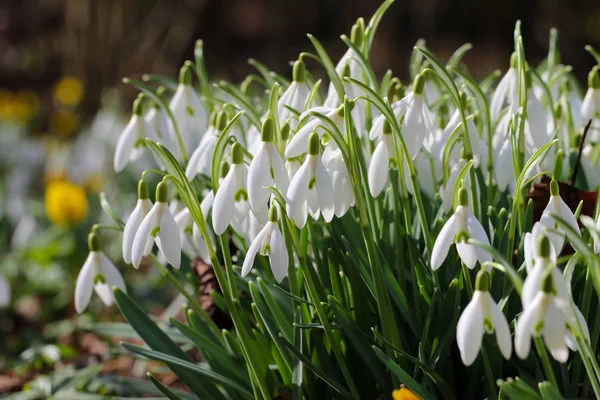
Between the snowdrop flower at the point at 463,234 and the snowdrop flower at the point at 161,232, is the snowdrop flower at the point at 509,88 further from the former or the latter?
the snowdrop flower at the point at 161,232

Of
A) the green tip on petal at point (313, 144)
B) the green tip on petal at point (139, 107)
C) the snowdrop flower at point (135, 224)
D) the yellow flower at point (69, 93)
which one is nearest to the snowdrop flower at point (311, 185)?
the green tip on petal at point (313, 144)

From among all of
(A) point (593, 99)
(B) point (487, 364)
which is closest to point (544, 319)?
(B) point (487, 364)

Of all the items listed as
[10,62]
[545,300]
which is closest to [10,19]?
[10,62]

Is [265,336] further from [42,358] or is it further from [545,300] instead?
[42,358]

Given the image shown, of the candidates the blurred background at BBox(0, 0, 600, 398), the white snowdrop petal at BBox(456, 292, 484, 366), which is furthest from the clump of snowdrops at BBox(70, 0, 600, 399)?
the blurred background at BBox(0, 0, 600, 398)

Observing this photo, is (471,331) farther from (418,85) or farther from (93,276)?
(93,276)

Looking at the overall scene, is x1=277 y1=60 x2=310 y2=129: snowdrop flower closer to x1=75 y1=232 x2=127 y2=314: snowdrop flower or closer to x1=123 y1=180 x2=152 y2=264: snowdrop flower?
x1=123 y1=180 x2=152 y2=264: snowdrop flower
